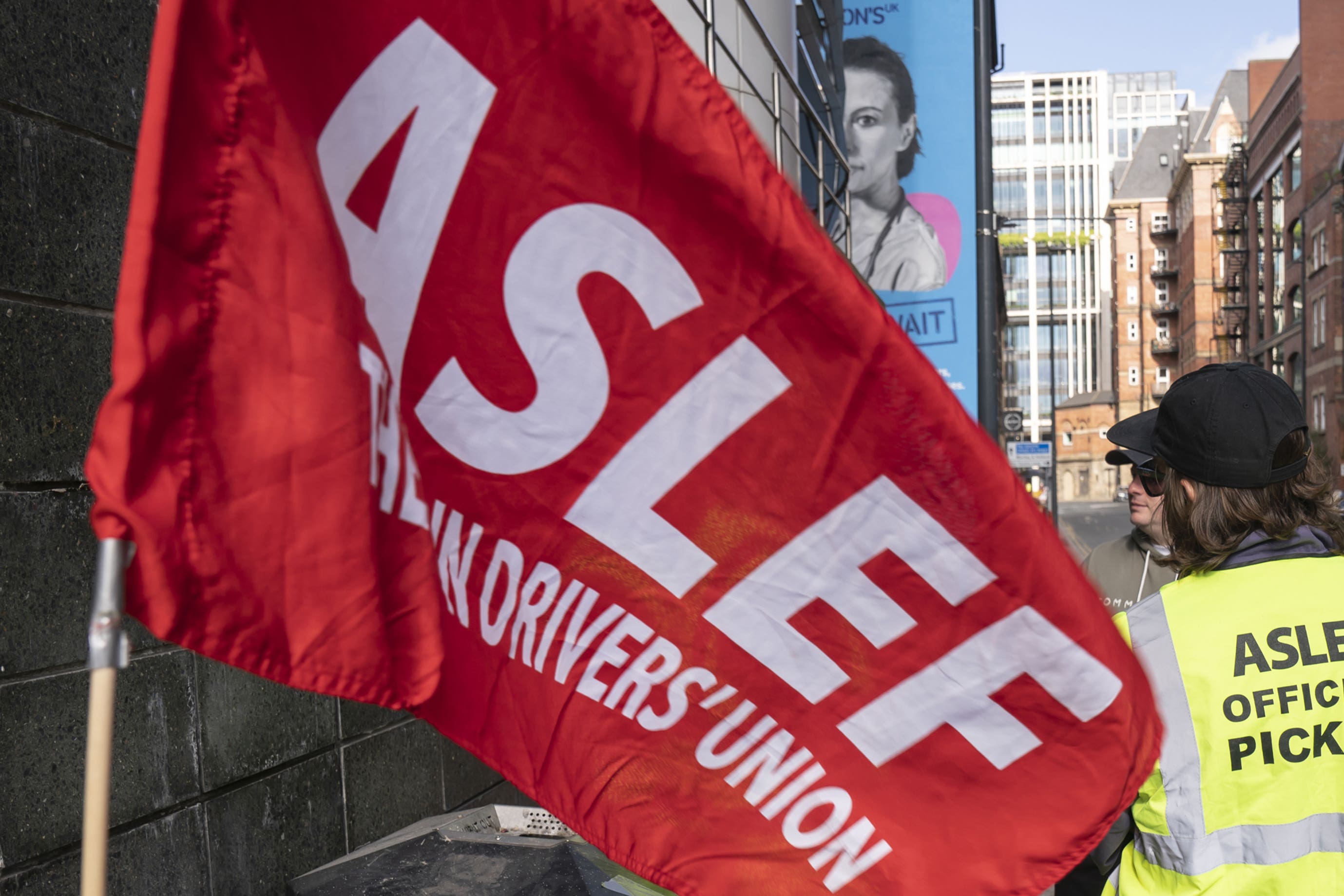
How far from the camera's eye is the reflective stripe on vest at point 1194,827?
201cm

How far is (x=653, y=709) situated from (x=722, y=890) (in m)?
0.31

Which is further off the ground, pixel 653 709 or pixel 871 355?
pixel 871 355

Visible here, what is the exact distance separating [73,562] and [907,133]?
10775mm

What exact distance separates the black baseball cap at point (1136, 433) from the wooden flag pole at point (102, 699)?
291cm

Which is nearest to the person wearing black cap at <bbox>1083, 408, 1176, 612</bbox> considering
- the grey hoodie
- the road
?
the grey hoodie

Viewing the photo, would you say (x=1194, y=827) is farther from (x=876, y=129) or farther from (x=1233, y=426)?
(x=876, y=129)

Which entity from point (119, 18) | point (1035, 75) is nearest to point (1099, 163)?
point (1035, 75)

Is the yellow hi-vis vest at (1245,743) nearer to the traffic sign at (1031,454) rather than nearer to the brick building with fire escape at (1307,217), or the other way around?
the traffic sign at (1031,454)

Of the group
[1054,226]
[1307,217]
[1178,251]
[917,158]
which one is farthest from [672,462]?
[1054,226]

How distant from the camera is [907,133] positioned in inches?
495

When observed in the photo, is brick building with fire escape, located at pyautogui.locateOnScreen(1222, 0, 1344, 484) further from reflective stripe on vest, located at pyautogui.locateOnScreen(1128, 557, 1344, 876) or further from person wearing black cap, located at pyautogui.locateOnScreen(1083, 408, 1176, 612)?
reflective stripe on vest, located at pyautogui.locateOnScreen(1128, 557, 1344, 876)

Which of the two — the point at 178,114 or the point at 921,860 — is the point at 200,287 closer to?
the point at 178,114

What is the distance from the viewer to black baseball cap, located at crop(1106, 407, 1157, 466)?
3701 millimetres

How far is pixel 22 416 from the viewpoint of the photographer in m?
3.22
